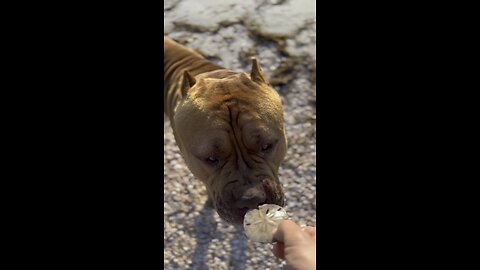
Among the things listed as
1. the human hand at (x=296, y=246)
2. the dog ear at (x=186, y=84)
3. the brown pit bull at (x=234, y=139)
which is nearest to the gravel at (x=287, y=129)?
the brown pit bull at (x=234, y=139)

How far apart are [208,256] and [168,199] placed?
62 centimetres

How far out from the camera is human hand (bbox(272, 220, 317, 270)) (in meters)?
2.09

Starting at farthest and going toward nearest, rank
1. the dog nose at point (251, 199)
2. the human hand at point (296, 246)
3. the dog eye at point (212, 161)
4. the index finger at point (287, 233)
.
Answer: the dog eye at point (212, 161) < the dog nose at point (251, 199) < the index finger at point (287, 233) < the human hand at point (296, 246)

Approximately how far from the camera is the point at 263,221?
9.24 ft

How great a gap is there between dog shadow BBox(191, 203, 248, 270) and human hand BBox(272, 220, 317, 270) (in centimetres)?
170

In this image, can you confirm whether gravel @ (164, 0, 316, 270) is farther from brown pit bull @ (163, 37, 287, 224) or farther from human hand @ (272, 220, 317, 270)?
human hand @ (272, 220, 317, 270)

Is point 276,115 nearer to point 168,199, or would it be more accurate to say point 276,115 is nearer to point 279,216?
point 279,216

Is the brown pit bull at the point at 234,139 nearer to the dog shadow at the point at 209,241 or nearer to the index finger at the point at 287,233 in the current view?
the index finger at the point at 287,233

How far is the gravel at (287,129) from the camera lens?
404 cm

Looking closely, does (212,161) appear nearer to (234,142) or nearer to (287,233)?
(234,142)

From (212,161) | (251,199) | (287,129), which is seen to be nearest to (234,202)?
(251,199)

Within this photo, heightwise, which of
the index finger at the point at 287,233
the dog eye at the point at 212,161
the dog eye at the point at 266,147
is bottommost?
the dog eye at the point at 212,161

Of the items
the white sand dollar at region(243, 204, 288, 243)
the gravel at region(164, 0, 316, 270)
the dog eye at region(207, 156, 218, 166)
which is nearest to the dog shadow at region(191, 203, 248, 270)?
the gravel at region(164, 0, 316, 270)

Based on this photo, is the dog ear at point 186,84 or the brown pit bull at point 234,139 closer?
the brown pit bull at point 234,139
